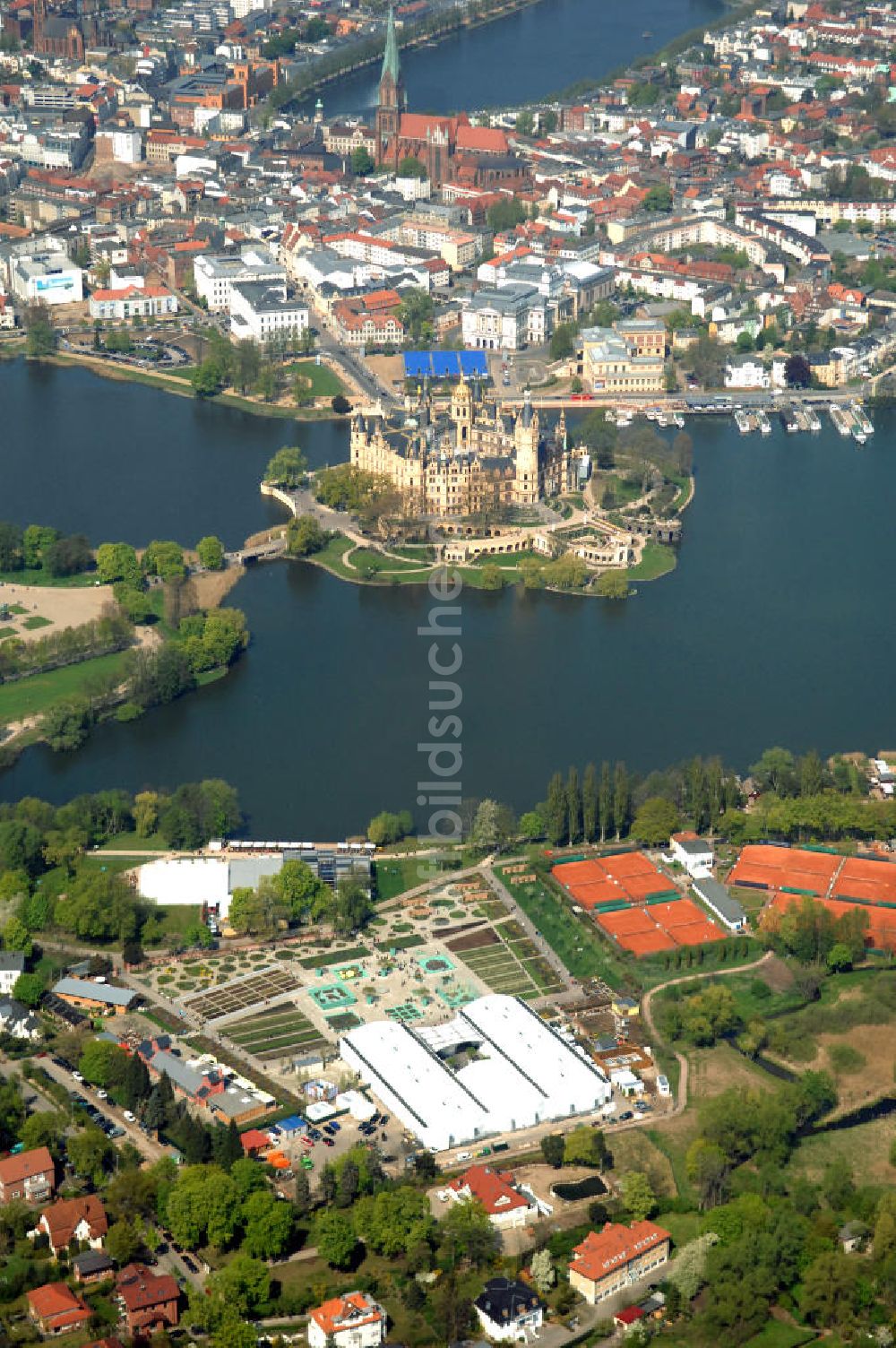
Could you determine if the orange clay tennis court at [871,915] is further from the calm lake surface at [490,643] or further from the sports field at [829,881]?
the calm lake surface at [490,643]

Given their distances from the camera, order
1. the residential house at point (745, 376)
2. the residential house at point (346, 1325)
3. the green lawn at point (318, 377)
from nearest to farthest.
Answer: the residential house at point (346, 1325), the green lawn at point (318, 377), the residential house at point (745, 376)

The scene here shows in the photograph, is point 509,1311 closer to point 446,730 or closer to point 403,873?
point 403,873

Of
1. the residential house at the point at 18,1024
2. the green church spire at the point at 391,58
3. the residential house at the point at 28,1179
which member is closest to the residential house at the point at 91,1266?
the residential house at the point at 28,1179

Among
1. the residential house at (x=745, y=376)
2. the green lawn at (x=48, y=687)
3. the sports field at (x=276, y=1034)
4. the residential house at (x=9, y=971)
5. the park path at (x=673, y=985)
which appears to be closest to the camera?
the park path at (x=673, y=985)

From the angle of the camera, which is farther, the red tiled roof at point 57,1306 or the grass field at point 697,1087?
the grass field at point 697,1087

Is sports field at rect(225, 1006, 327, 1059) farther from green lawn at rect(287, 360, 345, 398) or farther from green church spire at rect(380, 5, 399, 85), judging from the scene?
green church spire at rect(380, 5, 399, 85)

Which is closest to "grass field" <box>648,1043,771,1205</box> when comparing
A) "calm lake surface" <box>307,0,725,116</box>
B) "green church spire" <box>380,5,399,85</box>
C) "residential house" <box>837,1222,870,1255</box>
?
"residential house" <box>837,1222,870,1255</box>

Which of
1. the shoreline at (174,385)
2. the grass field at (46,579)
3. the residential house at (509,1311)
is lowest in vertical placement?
the residential house at (509,1311)

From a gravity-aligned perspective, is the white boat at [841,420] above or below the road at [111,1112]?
above
